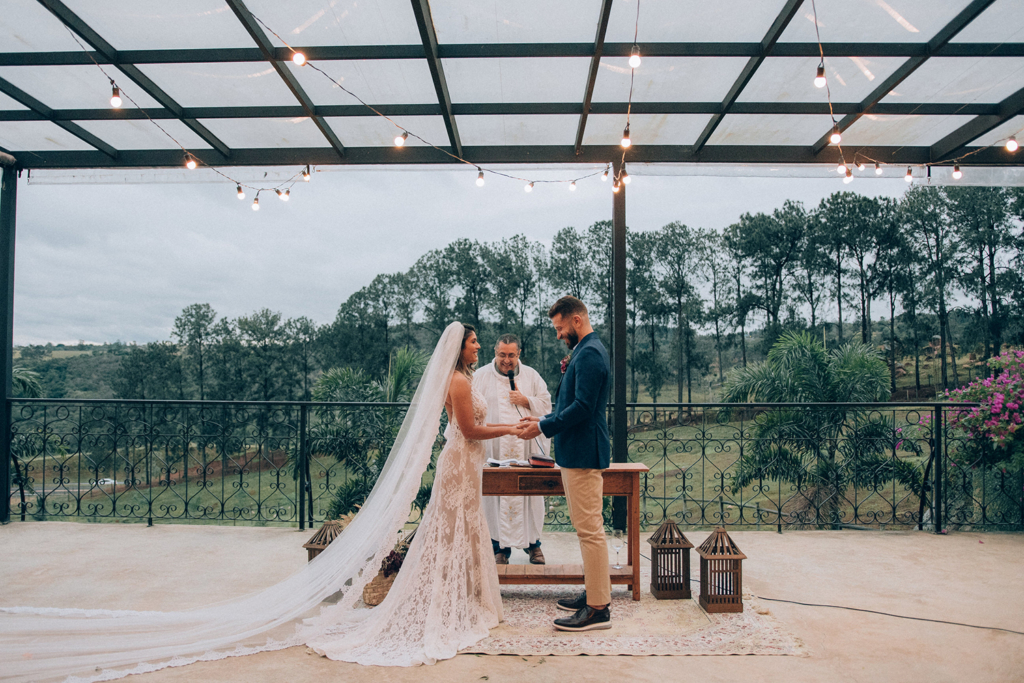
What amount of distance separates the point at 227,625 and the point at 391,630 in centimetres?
83

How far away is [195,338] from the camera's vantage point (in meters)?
14.3

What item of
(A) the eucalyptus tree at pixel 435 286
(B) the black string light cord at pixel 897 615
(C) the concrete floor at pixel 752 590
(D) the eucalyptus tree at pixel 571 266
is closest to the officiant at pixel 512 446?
(C) the concrete floor at pixel 752 590

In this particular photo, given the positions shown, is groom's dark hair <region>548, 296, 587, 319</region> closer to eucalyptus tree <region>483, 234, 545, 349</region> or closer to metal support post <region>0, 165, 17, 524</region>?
metal support post <region>0, 165, 17, 524</region>

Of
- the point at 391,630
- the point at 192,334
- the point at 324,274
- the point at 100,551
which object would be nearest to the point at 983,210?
the point at 391,630

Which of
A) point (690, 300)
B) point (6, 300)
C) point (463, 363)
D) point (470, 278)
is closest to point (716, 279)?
point (690, 300)

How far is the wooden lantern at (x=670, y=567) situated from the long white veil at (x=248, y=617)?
64.7 inches

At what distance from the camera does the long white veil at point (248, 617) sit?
249 cm

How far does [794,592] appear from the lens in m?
3.61

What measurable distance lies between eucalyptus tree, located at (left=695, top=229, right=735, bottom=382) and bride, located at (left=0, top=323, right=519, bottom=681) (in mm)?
10665

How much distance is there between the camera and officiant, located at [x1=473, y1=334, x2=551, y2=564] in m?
4.00

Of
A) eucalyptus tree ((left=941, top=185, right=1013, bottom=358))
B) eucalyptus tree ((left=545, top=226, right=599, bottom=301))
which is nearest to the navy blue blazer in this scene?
eucalyptus tree ((left=545, top=226, right=599, bottom=301))

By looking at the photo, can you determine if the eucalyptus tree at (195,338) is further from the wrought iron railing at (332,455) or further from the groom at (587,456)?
the groom at (587,456)

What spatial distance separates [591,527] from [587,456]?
40cm

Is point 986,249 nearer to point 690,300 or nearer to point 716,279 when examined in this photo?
point 716,279
